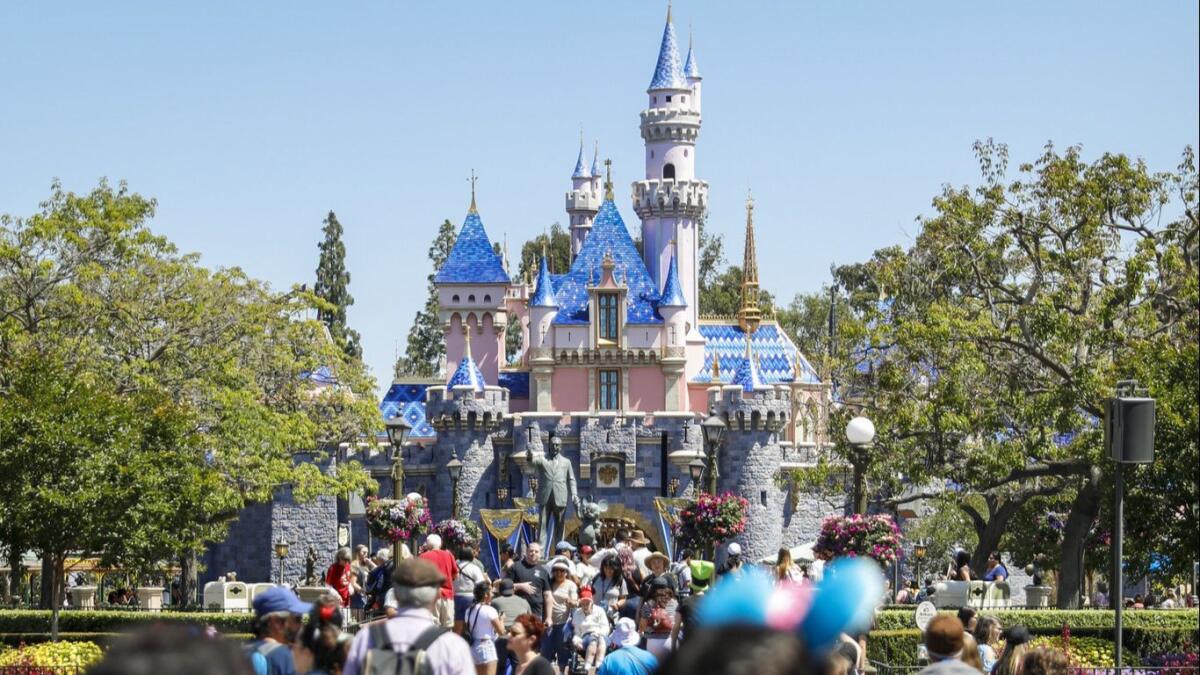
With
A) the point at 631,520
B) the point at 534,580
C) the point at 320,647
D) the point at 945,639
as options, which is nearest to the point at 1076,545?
the point at 534,580

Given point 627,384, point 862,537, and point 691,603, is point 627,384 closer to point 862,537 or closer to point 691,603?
point 862,537

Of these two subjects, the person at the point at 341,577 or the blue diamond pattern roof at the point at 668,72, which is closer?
the person at the point at 341,577

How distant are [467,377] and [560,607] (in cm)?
4437

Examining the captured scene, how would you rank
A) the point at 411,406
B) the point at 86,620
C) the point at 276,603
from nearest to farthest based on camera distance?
the point at 276,603 → the point at 86,620 → the point at 411,406

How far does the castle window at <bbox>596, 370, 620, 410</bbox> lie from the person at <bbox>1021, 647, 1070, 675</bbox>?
175 ft

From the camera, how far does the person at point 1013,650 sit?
10680 millimetres

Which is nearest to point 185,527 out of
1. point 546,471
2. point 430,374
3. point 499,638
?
point 546,471

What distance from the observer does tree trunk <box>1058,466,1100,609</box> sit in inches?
1155

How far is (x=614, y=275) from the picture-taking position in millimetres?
64000

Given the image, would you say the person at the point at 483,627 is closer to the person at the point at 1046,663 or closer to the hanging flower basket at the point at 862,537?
the person at the point at 1046,663

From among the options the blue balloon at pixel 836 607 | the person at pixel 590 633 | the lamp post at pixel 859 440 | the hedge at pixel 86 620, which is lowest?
the hedge at pixel 86 620

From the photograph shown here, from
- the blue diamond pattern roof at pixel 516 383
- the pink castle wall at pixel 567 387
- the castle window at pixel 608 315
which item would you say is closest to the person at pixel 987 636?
the pink castle wall at pixel 567 387

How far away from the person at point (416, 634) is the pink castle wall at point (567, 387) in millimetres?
55322

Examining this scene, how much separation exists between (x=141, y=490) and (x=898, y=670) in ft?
40.0
